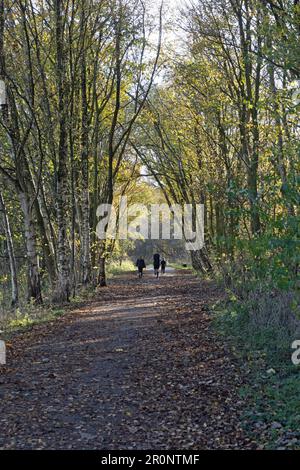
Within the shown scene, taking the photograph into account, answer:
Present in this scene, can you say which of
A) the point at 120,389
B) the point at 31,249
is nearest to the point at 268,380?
the point at 120,389

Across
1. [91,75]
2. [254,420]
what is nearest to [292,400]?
[254,420]

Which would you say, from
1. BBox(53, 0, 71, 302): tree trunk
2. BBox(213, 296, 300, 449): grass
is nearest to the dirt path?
BBox(213, 296, 300, 449): grass

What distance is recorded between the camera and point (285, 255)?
263 inches

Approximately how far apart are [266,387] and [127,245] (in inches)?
1887

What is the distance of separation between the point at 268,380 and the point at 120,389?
6.70 feet

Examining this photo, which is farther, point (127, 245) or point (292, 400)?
point (127, 245)

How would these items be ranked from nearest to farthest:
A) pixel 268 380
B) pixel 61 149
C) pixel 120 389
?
1. pixel 268 380
2. pixel 120 389
3. pixel 61 149

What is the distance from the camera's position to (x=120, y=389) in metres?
7.71

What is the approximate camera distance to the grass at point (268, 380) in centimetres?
585

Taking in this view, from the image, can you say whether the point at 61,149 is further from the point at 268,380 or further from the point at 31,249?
the point at 268,380

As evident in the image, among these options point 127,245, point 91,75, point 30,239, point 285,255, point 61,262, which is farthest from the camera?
point 127,245

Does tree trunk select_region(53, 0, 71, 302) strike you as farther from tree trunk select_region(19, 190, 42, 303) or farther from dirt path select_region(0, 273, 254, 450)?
dirt path select_region(0, 273, 254, 450)

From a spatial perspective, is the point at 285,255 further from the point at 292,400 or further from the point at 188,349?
the point at 188,349
